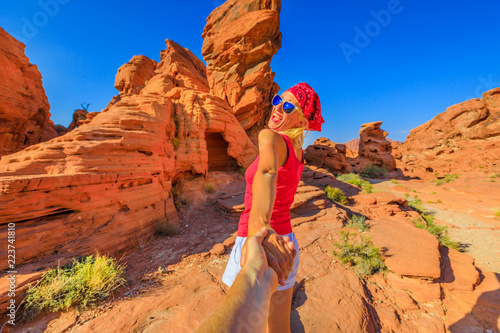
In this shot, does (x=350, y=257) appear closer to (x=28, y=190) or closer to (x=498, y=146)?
(x=28, y=190)

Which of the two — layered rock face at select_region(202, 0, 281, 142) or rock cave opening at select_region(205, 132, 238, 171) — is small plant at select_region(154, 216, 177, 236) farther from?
layered rock face at select_region(202, 0, 281, 142)

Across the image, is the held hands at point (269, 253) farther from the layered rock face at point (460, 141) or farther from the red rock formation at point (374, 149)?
the layered rock face at point (460, 141)

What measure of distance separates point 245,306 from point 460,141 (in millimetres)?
30411

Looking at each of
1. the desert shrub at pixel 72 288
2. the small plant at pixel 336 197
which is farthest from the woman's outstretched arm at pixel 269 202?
the small plant at pixel 336 197

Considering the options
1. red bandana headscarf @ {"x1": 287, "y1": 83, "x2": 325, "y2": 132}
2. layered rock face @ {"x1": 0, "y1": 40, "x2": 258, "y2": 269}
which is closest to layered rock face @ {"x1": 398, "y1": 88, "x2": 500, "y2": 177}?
red bandana headscarf @ {"x1": 287, "y1": 83, "x2": 325, "y2": 132}

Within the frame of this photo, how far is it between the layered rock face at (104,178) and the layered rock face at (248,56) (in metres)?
10.1

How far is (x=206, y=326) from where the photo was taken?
0.48 meters

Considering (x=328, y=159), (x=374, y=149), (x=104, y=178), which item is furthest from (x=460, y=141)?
(x=104, y=178)

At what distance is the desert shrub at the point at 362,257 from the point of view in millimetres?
3813

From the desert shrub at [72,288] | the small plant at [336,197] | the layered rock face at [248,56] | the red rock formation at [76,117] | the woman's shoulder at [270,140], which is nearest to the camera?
the woman's shoulder at [270,140]

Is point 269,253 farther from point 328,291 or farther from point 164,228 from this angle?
point 164,228

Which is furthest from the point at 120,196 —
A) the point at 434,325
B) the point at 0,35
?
the point at 0,35

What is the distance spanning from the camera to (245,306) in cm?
60

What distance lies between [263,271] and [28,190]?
5140 millimetres
